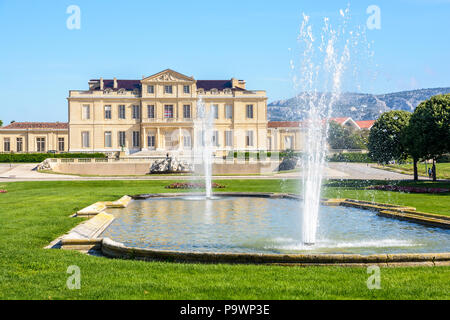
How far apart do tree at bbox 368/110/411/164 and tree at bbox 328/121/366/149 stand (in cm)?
3918

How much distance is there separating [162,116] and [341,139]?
3080cm

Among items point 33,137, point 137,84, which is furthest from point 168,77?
point 33,137

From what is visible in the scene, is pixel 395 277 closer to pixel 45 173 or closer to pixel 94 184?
pixel 94 184

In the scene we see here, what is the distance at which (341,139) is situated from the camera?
78.1 metres

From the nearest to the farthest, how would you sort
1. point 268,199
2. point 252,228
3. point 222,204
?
point 252,228
point 222,204
point 268,199

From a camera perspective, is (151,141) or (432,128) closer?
(432,128)

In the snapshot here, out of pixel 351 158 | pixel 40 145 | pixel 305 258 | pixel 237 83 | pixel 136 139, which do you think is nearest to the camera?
pixel 305 258

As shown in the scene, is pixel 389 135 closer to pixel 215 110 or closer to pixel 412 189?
pixel 412 189

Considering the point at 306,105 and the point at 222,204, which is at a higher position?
the point at 306,105

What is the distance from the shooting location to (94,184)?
32469mm

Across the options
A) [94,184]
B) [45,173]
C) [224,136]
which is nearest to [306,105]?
[94,184]

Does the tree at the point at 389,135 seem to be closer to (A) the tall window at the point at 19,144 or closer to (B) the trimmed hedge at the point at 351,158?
(B) the trimmed hedge at the point at 351,158

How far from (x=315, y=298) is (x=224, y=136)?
203ft

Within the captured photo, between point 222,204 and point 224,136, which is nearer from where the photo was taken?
point 222,204
